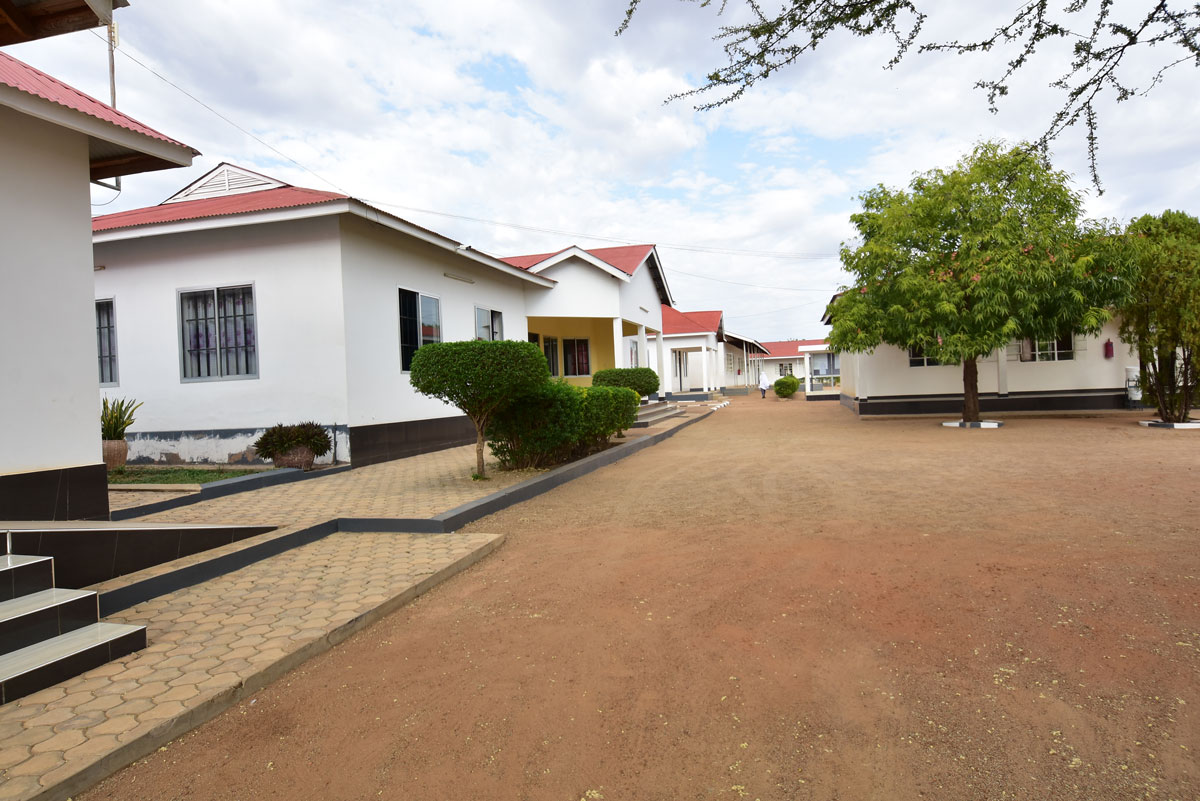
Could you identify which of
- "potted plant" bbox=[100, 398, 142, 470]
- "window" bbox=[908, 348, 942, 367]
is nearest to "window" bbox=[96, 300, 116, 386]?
"potted plant" bbox=[100, 398, 142, 470]

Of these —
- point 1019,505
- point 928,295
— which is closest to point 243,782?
A: point 1019,505

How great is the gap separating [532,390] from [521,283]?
916 cm

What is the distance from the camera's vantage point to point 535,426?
9.54 meters

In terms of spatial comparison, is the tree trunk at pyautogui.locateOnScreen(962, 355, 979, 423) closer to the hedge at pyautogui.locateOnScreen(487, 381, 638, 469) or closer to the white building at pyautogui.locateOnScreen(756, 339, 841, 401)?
the hedge at pyautogui.locateOnScreen(487, 381, 638, 469)

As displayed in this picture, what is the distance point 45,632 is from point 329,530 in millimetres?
2935

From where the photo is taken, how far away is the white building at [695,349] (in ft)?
116

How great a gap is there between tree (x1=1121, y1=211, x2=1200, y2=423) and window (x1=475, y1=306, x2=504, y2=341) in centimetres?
1355

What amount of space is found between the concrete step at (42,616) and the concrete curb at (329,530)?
0.63 meters

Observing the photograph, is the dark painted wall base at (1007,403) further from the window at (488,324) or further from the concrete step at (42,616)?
the concrete step at (42,616)

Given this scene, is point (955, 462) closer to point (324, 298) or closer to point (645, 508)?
point (645, 508)

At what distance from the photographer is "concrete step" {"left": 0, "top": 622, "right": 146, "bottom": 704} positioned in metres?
3.08

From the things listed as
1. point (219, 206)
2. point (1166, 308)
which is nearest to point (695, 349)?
point (1166, 308)

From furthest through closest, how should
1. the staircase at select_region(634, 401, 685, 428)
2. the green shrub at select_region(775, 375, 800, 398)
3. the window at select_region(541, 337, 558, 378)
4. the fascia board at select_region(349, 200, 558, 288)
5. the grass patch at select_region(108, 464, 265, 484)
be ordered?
the green shrub at select_region(775, 375, 800, 398) → the window at select_region(541, 337, 558, 378) → the staircase at select_region(634, 401, 685, 428) → the fascia board at select_region(349, 200, 558, 288) → the grass patch at select_region(108, 464, 265, 484)

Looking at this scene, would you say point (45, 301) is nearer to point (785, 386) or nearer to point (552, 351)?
point (552, 351)
